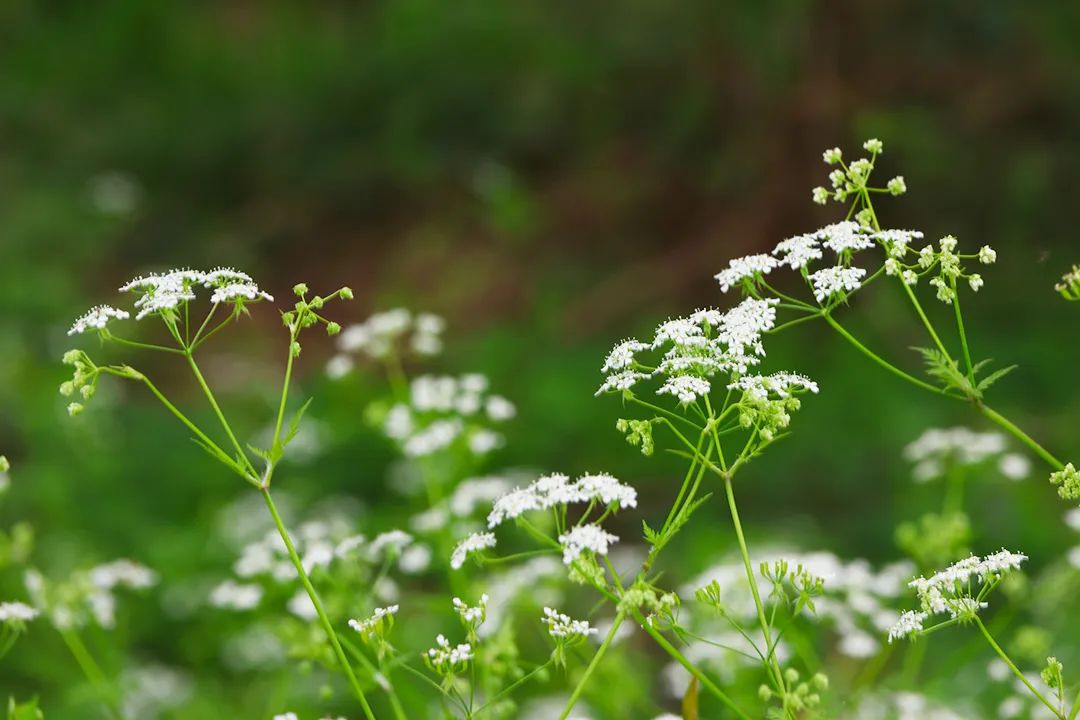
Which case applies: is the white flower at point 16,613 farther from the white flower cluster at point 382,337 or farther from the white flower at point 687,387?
the white flower at point 687,387

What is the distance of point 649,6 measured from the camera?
10375 mm

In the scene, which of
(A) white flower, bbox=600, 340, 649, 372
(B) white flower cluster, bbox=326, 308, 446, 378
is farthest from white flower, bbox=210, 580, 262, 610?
(A) white flower, bbox=600, 340, 649, 372

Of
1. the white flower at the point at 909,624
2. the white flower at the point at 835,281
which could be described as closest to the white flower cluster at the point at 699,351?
the white flower at the point at 835,281

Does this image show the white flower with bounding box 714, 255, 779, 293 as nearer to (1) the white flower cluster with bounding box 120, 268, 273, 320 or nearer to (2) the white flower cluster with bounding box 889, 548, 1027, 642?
(2) the white flower cluster with bounding box 889, 548, 1027, 642

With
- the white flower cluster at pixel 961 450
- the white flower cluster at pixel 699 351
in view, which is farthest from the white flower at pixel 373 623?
the white flower cluster at pixel 961 450

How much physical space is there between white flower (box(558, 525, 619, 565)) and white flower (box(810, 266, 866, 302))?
2.05 ft

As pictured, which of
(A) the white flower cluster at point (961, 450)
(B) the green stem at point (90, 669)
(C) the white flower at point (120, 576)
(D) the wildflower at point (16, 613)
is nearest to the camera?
(D) the wildflower at point (16, 613)

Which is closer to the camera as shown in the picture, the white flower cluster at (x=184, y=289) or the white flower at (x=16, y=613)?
the white flower cluster at (x=184, y=289)

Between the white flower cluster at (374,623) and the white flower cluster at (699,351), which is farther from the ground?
the white flower cluster at (699,351)

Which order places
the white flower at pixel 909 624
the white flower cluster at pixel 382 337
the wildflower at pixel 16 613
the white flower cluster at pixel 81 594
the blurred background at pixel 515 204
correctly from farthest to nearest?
the blurred background at pixel 515 204 → the white flower cluster at pixel 382 337 → the white flower cluster at pixel 81 594 → the wildflower at pixel 16 613 → the white flower at pixel 909 624

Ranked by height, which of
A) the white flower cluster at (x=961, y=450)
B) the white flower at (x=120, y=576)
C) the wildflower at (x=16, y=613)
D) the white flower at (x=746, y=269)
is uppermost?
the white flower cluster at (x=961, y=450)

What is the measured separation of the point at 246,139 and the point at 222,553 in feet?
25.6

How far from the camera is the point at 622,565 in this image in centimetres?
482

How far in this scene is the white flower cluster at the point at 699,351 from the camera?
2.22 m
